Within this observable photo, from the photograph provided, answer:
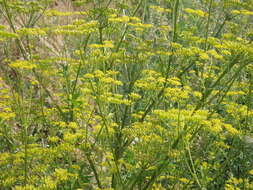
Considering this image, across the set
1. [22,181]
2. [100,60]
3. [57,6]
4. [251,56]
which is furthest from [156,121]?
[57,6]

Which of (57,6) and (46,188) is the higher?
(57,6)

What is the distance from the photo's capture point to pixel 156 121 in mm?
3949

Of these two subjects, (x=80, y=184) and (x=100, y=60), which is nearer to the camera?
(x=100, y=60)

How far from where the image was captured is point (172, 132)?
3.62 meters

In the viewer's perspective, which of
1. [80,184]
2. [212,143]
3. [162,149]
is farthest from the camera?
[212,143]

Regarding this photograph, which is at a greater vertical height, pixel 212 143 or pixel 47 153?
pixel 47 153

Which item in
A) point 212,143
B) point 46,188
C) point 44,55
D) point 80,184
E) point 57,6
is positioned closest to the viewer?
point 46,188

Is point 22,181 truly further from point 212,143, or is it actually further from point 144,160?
point 212,143

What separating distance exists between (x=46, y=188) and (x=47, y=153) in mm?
471

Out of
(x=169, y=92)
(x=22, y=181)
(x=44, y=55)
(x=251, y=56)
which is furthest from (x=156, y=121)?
(x=44, y=55)

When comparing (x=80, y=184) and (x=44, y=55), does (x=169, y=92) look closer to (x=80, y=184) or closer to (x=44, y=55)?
(x=80, y=184)

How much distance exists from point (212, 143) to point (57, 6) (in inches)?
269

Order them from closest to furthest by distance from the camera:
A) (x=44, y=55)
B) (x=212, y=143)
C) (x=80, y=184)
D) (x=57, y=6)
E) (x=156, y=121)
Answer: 1. (x=156, y=121)
2. (x=80, y=184)
3. (x=212, y=143)
4. (x=44, y=55)
5. (x=57, y=6)

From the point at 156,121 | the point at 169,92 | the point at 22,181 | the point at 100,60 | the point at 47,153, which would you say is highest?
the point at 100,60
